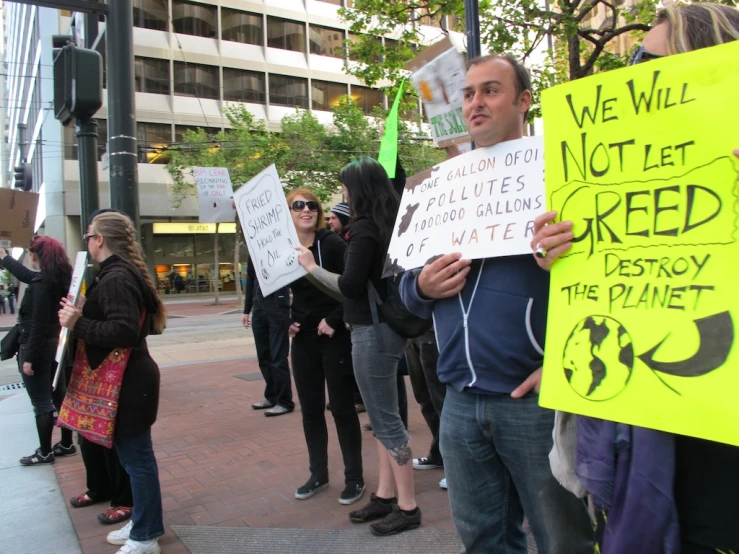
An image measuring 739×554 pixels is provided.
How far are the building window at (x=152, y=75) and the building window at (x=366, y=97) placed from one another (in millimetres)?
10240

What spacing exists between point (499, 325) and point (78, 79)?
439cm

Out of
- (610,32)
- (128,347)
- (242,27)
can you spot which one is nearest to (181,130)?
(242,27)

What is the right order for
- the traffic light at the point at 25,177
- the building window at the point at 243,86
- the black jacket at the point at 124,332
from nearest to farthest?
the black jacket at the point at 124,332 < the traffic light at the point at 25,177 < the building window at the point at 243,86

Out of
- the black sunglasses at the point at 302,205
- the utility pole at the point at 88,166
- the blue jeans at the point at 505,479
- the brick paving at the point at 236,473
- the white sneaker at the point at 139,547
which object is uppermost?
the utility pole at the point at 88,166

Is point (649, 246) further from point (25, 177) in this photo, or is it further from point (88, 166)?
point (25, 177)

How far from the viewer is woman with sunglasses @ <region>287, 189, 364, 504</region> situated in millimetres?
3527

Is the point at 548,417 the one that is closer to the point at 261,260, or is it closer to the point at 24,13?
the point at 261,260

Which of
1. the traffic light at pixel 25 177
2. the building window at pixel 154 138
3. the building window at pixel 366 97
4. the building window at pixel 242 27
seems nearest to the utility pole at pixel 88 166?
the traffic light at pixel 25 177

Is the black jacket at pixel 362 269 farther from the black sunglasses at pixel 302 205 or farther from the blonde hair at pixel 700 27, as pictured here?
the blonde hair at pixel 700 27

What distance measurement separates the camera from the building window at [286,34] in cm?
3222

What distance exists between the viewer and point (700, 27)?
1271 mm

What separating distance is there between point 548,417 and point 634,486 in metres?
0.53

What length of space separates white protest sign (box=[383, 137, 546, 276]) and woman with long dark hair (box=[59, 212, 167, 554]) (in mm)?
1597

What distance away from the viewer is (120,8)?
16.4 feet
